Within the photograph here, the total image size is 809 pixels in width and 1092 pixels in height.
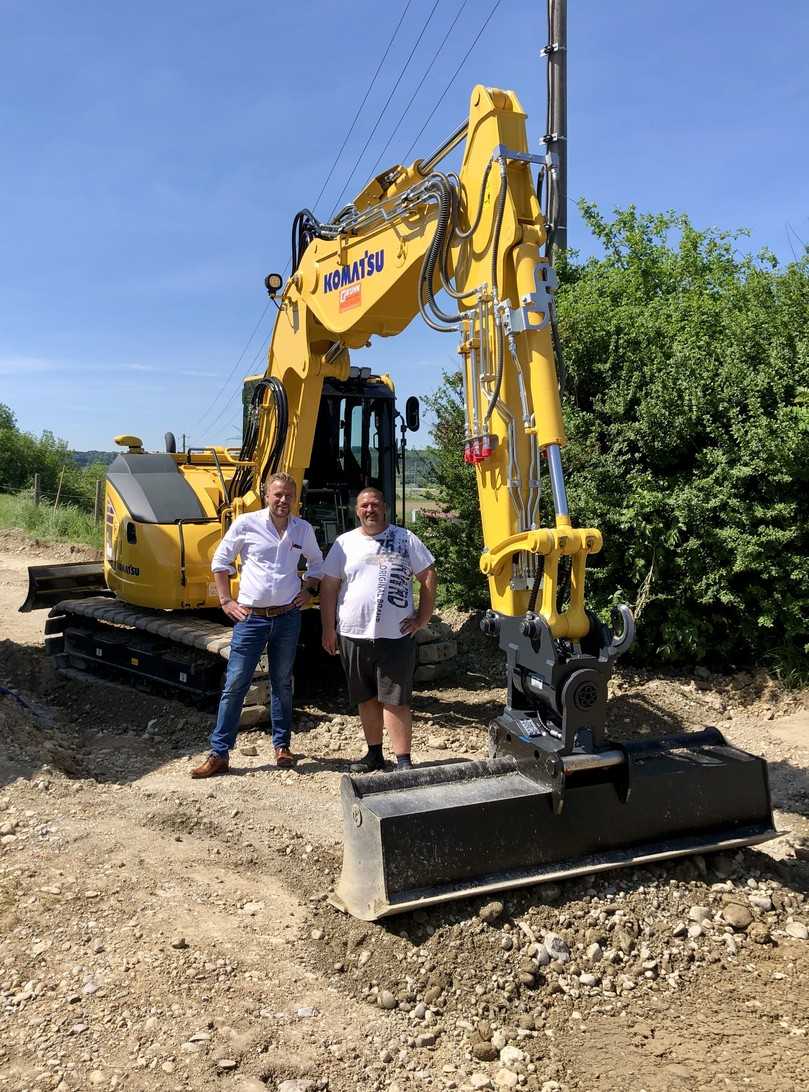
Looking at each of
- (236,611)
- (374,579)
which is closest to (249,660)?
(236,611)

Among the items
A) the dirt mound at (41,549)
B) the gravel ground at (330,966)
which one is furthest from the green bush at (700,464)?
the dirt mound at (41,549)

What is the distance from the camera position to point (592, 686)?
416 cm

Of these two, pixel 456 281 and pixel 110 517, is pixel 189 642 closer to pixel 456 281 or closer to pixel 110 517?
pixel 110 517

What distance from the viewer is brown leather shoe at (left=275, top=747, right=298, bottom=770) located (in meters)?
6.10

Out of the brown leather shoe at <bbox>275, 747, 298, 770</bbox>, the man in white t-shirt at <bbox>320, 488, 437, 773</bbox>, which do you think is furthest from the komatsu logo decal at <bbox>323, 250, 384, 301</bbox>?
the brown leather shoe at <bbox>275, 747, 298, 770</bbox>

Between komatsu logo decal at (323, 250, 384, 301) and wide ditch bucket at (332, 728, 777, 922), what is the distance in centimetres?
347

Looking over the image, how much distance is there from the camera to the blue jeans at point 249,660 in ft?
19.6

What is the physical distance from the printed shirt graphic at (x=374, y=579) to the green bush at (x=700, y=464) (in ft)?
11.1

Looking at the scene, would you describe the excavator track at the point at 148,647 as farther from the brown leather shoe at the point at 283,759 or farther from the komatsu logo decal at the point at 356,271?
the komatsu logo decal at the point at 356,271

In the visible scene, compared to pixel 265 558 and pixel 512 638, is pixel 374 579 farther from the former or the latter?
pixel 512 638

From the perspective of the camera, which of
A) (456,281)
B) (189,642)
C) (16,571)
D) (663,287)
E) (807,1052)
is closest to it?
(807,1052)

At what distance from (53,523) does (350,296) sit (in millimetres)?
16993

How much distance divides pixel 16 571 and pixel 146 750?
11.7m

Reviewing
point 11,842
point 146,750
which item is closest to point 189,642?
point 146,750
